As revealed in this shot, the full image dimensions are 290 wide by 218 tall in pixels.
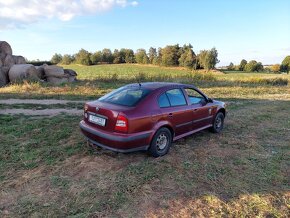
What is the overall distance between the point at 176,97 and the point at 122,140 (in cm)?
178

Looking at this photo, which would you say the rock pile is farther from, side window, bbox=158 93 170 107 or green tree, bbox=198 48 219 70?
green tree, bbox=198 48 219 70

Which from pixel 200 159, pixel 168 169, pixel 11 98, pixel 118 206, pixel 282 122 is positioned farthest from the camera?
pixel 11 98

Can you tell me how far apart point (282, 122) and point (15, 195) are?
8142mm

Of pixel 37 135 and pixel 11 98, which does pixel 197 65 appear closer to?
pixel 11 98

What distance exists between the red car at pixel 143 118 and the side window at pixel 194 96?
34 millimetres

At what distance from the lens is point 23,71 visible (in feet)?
57.7

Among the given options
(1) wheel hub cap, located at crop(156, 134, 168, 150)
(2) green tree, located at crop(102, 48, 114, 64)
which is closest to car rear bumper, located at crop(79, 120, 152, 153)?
(1) wheel hub cap, located at crop(156, 134, 168, 150)

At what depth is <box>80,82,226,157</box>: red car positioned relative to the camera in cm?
483

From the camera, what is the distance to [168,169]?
4.89 m

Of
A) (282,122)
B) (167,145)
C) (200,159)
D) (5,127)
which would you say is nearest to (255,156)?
(200,159)

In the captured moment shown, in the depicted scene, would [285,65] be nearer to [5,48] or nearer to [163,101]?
[5,48]

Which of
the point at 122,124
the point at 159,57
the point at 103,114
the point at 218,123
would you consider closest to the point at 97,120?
the point at 103,114

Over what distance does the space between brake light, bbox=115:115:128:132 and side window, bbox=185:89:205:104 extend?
6.85 feet

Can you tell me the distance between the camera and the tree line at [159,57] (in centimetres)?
5112
